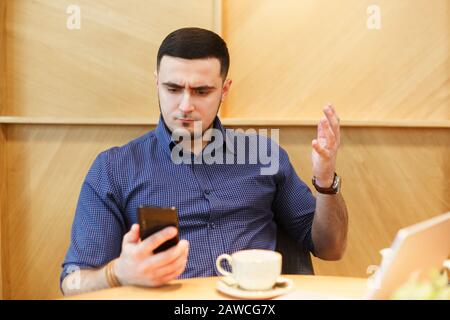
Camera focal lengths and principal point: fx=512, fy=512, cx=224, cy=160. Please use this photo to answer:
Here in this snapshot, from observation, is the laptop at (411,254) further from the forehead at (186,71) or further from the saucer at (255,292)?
the forehead at (186,71)

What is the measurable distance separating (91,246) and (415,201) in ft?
4.14

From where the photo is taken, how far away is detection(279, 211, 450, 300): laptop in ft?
2.38

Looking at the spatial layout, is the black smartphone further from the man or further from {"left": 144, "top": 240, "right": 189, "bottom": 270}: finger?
the man

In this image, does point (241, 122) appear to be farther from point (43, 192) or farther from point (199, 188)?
point (43, 192)

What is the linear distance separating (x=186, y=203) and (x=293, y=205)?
35 cm

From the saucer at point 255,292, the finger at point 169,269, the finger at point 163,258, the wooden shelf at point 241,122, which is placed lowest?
the saucer at point 255,292

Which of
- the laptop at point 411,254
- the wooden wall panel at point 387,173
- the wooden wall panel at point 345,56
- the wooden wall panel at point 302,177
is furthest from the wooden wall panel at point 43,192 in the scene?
the laptop at point 411,254

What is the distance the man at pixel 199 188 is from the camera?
1.33 metres

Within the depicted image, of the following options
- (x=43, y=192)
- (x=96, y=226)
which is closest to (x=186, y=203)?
(x=96, y=226)

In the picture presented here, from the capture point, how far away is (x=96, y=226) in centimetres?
131

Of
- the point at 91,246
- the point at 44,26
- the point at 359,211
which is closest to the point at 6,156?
the point at 44,26

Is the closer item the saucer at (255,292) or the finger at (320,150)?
the saucer at (255,292)

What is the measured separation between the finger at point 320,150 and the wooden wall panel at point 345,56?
2.17 ft
